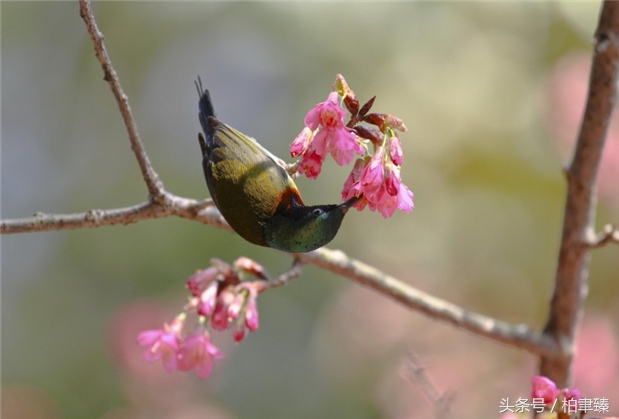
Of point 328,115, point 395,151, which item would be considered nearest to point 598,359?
point 395,151

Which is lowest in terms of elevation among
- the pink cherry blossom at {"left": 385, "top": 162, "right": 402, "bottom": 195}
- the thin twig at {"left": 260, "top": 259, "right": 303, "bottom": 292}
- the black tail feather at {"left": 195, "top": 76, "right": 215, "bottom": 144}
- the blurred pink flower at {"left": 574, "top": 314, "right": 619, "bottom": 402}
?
the blurred pink flower at {"left": 574, "top": 314, "right": 619, "bottom": 402}

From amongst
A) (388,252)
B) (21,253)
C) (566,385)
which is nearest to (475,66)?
(388,252)

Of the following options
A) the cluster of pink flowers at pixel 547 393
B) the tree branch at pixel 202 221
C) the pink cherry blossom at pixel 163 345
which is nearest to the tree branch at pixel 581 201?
the tree branch at pixel 202 221

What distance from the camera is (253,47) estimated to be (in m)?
6.33

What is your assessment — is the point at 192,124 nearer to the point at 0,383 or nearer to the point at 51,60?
the point at 51,60

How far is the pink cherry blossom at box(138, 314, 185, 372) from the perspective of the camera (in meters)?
1.95

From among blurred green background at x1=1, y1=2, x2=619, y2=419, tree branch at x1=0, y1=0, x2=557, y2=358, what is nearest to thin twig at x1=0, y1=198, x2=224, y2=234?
tree branch at x1=0, y1=0, x2=557, y2=358

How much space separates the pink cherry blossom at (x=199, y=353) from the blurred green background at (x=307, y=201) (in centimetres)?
214

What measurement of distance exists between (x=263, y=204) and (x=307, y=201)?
3.24 meters

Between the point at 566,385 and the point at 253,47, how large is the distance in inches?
183

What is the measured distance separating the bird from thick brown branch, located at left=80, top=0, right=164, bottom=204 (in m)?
0.16

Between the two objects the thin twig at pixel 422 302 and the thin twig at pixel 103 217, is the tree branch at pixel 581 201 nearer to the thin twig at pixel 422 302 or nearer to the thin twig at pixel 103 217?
the thin twig at pixel 422 302

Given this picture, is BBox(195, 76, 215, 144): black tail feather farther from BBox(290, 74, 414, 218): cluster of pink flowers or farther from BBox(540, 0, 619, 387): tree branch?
BBox(540, 0, 619, 387): tree branch

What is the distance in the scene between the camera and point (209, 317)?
1913 millimetres
